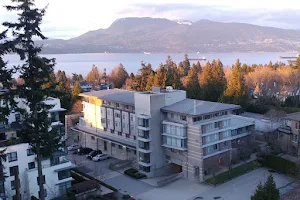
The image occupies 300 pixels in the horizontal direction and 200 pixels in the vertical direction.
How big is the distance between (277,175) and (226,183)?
4247mm

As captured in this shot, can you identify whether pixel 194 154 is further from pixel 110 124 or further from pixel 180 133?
pixel 110 124

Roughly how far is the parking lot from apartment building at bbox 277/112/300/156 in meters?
12.3

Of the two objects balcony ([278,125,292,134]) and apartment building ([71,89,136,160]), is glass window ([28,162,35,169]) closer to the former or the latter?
apartment building ([71,89,136,160])

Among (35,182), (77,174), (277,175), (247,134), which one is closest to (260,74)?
(247,134)

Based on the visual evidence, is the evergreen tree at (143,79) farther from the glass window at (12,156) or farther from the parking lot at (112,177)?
the glass window at (12,156)

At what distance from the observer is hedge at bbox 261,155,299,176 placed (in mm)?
24611

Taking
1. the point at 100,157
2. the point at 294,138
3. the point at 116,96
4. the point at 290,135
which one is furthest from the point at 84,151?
the point at 294,138

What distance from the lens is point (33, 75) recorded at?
14586mm

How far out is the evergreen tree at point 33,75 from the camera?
13.8m

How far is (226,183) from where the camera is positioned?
81.5ft

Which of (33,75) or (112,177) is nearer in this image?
(33,75)

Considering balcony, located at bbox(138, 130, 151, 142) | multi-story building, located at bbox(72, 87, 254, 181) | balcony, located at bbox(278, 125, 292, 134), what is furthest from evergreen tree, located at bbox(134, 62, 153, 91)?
balcony, located at bbox(278, 125, 292, 134)

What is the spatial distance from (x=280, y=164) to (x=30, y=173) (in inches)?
730

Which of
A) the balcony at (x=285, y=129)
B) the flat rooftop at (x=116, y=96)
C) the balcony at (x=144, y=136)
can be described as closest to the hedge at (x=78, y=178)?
the balcony at (x=144, y=136)
